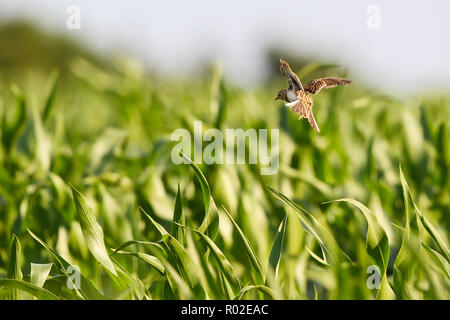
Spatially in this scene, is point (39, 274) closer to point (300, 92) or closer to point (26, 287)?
point (26, 287)

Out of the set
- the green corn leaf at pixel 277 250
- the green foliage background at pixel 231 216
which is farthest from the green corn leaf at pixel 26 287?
the green corn leaf at pixel 277 250

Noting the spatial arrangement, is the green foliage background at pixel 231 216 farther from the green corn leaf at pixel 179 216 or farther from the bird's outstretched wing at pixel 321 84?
the bird's outstretched wing at pixel 321 84

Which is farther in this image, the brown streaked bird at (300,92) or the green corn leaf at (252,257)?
the green corn leaf at (252,257)

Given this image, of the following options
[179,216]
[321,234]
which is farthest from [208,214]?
[321,234]

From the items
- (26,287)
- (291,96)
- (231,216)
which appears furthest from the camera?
(231,216)

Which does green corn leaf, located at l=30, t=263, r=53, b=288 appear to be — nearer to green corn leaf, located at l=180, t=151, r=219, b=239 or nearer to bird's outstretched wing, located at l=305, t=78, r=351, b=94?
green corn leaf, located at l=180, t=151, r=219, b=239
